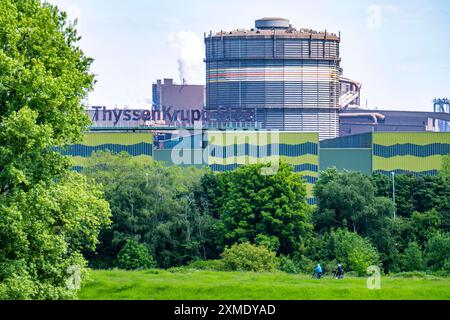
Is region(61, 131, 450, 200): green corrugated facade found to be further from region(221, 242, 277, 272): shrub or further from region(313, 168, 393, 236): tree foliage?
region(221, 242, 277, 272): shrub

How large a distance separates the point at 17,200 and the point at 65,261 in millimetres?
2931

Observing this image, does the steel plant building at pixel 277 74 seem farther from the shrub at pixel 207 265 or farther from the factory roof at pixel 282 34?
the shrub at pixel 207 265

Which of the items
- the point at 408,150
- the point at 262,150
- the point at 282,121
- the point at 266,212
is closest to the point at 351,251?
the point at 266,212

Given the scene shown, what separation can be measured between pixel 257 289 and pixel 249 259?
24.7 metres

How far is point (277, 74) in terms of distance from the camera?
155625mm

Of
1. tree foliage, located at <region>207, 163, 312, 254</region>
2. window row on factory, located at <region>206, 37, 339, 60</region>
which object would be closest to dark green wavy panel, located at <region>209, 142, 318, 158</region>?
window row on factory, located at <region>206, 37, 339, 60</region>

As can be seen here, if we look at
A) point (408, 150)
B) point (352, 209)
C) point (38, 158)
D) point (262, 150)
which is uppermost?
point (38, 158)

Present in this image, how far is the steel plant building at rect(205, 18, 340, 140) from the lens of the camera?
Answer: 154 m

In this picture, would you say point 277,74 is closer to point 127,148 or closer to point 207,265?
point 127,148

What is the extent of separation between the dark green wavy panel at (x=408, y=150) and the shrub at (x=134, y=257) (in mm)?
47416

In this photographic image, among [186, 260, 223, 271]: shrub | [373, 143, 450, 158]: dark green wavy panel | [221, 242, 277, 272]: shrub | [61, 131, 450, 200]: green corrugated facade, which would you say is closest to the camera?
[221, 242, 277, 272]: shrub

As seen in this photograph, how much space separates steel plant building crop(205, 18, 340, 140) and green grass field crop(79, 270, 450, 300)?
315 feet

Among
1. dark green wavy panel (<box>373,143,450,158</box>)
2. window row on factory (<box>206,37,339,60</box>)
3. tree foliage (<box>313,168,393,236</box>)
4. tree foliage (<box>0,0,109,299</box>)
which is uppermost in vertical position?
window row on factory (<box>206,37,339,60</box>)
